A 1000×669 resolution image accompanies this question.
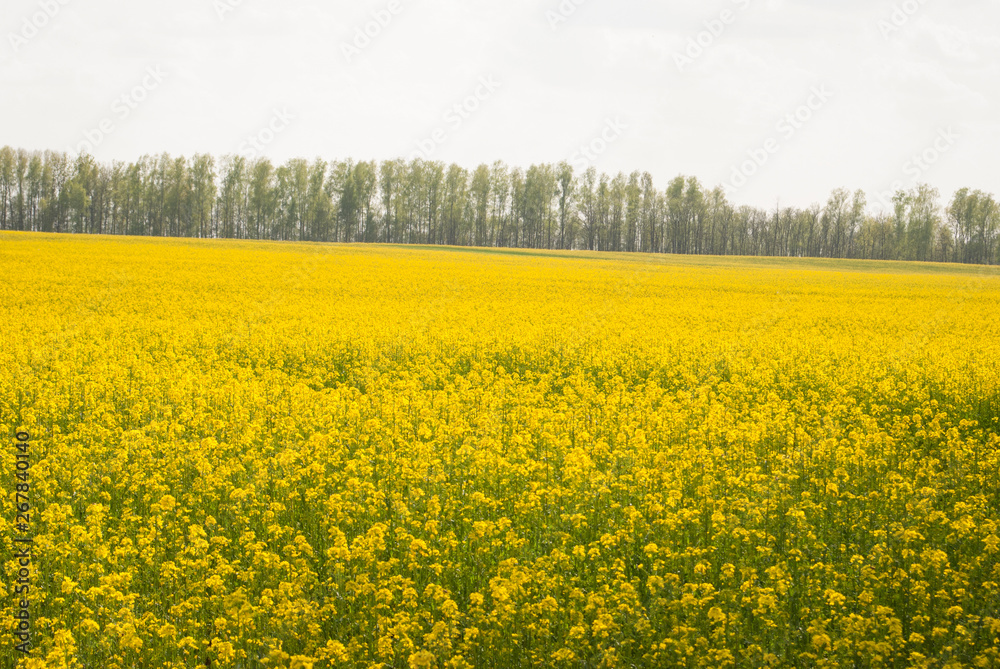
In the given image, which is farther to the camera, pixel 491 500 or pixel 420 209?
pixel 420 209

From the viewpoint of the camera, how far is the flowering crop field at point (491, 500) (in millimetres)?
5430

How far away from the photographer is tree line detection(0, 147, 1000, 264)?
95.0 meters

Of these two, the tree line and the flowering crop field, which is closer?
the flowering crop field

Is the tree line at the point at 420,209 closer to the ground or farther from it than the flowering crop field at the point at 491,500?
farther from it

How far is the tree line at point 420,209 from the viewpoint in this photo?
9500cm

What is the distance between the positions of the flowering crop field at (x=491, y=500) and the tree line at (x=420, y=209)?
84.2 m

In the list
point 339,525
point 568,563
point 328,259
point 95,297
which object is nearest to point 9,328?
point 95,297

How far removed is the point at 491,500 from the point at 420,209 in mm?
97019

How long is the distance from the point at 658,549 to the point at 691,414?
532 centimetres

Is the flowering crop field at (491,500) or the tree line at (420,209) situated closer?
the flowering crop field at (491,500)

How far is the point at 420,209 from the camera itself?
10162 cm

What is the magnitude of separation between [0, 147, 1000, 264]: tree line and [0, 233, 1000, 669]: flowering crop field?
84.2m

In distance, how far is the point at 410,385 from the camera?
41.0 feet

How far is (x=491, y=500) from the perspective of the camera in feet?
24.1
